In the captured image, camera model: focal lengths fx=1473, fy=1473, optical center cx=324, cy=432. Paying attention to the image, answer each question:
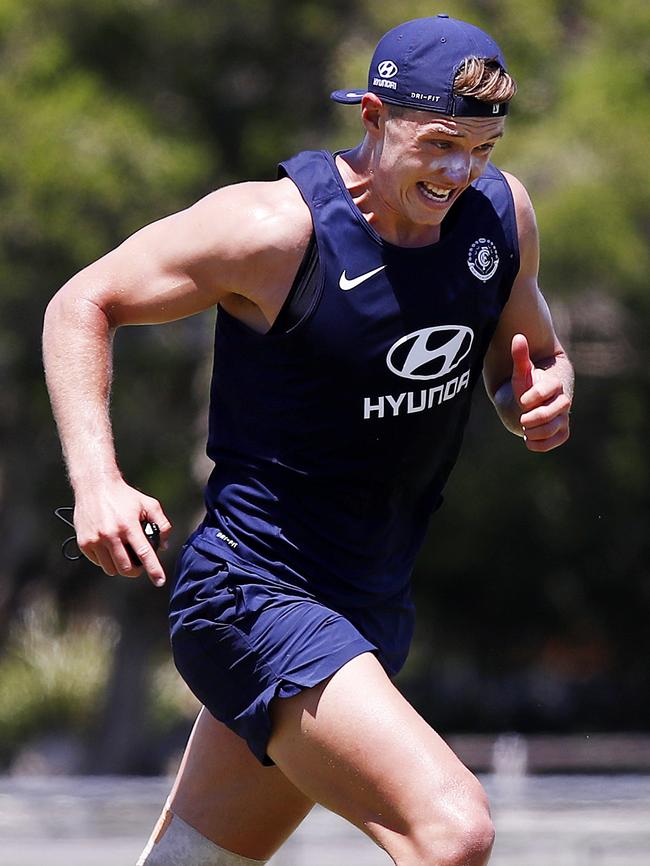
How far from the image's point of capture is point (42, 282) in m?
11.4

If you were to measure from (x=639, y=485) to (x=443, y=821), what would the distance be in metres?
10.7

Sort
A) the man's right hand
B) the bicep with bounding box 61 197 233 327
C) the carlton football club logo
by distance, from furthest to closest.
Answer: the carlton football club logo < the bicep with bounding box 61 197 233 327 < the man's right hand

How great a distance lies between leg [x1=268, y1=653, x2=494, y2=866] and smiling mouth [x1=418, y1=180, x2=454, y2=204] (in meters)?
0.93

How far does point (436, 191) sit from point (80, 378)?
2.68 feet

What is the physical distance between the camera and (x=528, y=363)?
305cm

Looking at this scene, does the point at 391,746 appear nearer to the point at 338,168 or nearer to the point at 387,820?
the point at 387,820

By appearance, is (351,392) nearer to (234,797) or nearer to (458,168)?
(458,168)

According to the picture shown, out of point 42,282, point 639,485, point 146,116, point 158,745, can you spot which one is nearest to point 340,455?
point 42,282

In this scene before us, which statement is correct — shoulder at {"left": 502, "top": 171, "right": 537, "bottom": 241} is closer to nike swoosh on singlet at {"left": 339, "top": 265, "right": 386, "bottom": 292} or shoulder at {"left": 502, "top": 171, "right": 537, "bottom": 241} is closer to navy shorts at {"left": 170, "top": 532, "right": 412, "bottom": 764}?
nike swoosh on singlet at {"left": 339, "top": 265, "right": 386, "bottom": 292}

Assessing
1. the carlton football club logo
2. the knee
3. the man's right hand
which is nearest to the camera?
the knee

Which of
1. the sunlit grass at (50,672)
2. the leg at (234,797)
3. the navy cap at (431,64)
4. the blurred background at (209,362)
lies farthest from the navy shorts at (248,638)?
the sunlit grass at (50,672)

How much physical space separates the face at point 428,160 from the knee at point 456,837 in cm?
118

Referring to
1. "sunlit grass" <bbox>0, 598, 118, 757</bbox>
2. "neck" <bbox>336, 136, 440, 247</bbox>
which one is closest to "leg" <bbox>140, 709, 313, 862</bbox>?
"neck" <bbox>336, 136, 440, 247</bbox>

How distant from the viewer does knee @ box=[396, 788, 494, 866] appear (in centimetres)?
263
